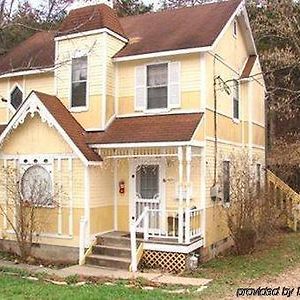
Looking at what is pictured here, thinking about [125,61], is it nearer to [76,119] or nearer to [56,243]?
[76,119]

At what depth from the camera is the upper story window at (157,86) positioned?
15.1 metres

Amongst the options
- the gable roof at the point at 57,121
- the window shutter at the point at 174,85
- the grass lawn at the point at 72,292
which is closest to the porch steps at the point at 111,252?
the gable roof at the point at 57,121

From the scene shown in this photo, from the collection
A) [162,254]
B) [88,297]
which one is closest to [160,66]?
[162,254]

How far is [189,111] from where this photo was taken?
14812 mm

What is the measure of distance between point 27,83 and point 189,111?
664 cm

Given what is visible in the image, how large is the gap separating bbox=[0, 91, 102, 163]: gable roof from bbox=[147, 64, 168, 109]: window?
2506mm

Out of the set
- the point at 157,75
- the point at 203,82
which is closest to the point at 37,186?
the point at 157,75

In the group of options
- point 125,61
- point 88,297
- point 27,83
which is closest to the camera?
point 88,297

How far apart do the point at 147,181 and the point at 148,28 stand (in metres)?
5.88

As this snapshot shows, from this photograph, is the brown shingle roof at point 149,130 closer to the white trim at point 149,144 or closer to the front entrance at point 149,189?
the white trim at point 149,144

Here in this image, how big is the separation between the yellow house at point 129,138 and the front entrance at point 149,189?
3cm

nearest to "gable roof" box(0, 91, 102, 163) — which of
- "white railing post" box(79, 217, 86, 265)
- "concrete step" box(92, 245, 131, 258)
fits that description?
"white railing post" box(79, 217, 86, 265)

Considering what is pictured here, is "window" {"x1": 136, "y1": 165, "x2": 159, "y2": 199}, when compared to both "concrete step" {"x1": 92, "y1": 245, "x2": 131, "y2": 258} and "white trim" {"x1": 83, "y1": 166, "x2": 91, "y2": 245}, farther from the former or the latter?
"concrete step" {"x1": 92, "y1": 245, "x2": 131, "y2": 258}

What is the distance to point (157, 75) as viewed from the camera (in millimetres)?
15555
